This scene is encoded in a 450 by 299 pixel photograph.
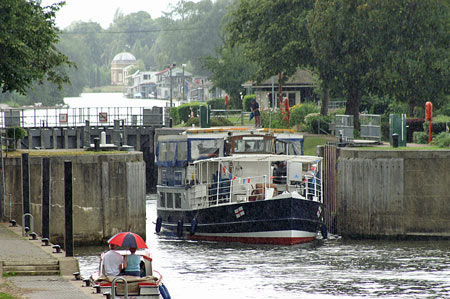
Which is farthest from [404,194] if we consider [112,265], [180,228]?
[112,265]

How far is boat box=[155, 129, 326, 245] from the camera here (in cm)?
3909

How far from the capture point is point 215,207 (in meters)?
40.5

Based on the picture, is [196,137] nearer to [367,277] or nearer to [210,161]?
[210,161]

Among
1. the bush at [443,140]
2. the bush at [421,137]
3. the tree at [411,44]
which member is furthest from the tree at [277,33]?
the bush at [443,140]

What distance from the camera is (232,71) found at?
99875 mm

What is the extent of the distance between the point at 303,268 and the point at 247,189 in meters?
6.39

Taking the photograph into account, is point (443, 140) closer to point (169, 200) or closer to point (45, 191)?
point (169, 200)

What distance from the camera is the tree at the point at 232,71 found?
99.6 metres

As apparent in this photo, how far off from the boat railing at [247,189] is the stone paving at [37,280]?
39.4 ft

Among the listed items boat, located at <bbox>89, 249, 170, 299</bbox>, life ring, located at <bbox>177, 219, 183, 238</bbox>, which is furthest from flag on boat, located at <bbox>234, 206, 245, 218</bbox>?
boat, located at <bbox>89, 249, 170, 299</bbox>

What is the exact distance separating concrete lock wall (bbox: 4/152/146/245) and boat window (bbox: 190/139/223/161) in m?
4.82

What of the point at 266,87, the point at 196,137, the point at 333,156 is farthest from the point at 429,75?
the point at 266,87

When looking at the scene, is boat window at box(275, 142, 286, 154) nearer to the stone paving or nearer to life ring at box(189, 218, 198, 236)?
life ring at box(189, 218, 198, 236)

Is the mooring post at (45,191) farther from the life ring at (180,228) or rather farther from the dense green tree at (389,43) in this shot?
the dense green tree at (389,43)
